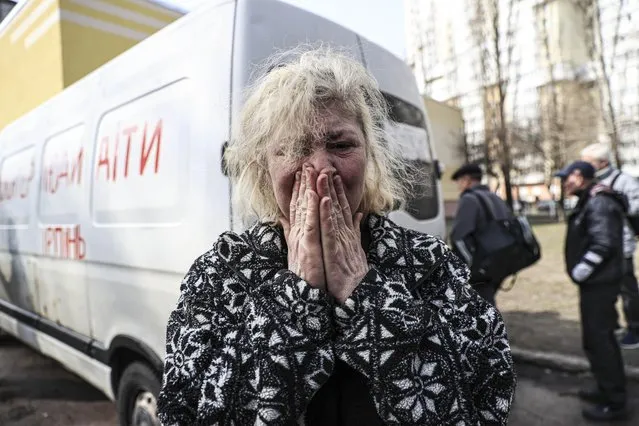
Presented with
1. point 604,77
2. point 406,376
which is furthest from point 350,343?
point 604,77

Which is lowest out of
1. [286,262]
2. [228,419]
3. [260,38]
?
[228,419]

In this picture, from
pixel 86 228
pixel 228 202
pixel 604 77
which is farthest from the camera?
pixel 604 77

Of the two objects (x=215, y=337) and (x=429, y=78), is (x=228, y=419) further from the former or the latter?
(x=429, y=78)

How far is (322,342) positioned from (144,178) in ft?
5.59

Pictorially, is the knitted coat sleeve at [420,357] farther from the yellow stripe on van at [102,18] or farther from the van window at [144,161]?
the yellow stripe on van at [102,18]

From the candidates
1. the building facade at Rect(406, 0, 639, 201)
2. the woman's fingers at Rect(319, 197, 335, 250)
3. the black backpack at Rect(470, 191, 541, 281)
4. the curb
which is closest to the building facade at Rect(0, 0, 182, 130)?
the black backpack at Rect(470, 191, 541, 281)

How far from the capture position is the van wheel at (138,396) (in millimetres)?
2373

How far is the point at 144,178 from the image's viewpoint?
2.33 m

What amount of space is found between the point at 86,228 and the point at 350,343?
2.43 meters

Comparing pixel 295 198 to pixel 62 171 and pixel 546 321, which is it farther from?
pixel 546 321

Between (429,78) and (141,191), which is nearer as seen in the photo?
(141,191)

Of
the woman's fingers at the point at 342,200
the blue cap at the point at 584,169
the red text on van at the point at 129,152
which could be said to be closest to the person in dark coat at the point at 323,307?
the woman's fingers at the point at 342,200

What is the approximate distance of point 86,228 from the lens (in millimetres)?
2824

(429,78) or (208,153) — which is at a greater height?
(429,78)
